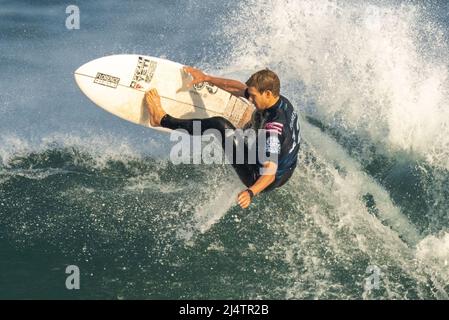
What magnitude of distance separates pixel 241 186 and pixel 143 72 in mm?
1881

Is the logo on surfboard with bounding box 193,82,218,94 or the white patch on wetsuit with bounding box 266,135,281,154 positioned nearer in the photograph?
the white patch on wetsuit with bounding box 266,135,281,154

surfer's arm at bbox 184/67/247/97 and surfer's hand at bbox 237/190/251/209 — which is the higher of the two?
surfer's arm at bbox 184/67/247/97

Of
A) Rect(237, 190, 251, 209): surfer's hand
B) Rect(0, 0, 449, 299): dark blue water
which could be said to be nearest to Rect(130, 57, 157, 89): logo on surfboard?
Rect(0, 0, 449, 299): dark blue water

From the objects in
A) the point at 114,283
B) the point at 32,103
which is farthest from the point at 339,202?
the point at 32,103

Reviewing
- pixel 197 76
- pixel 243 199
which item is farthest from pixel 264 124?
pixel 197 76

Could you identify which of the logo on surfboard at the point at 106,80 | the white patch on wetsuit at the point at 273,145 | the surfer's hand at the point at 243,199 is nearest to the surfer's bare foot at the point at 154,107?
the logo on surfboard at the point at 106,80

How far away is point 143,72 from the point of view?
7922 mm

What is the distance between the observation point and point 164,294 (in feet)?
22.0

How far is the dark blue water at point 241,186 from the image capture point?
7012mm

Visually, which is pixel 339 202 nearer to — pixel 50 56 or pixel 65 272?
pixel 65 272

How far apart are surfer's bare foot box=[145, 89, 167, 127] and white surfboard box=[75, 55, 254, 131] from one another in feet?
0.42

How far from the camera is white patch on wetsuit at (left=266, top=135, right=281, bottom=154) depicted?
21.0 feet

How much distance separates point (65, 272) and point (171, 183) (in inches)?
89.8

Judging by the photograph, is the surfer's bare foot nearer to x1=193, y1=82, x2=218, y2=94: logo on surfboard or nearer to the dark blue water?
x1=193, y1=82, x2=218, y2=94: logo on surfboard
